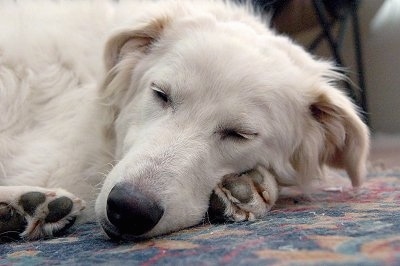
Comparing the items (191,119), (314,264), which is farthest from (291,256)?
(191,119)

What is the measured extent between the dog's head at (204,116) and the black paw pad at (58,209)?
4.0 inches

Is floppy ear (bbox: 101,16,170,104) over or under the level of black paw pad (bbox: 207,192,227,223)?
over

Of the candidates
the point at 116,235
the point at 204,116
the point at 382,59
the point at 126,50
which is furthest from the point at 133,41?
the point at 382,59

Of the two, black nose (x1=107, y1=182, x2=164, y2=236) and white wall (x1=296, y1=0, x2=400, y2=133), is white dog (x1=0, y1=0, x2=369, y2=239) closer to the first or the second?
black nose (x1=107, y1=182, x2=164, y2=236)

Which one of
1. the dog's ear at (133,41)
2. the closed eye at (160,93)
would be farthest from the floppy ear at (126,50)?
the closed eye at (160,93)

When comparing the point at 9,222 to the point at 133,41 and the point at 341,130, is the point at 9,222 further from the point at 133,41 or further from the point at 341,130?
the point at 341,130

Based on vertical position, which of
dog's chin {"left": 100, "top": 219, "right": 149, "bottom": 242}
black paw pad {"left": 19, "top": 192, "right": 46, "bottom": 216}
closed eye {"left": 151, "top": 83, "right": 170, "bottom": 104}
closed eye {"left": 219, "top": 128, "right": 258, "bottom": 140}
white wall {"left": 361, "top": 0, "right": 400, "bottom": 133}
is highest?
white wall {"left": 361, "top": 0, "right": 400, "bottom": 133}

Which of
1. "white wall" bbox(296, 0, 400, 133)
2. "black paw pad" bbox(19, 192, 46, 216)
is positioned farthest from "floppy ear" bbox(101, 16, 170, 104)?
"white wall" bbox(296, 0, 400, 133)

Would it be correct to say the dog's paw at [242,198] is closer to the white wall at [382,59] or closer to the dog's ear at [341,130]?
the dog's ear at [341,130]

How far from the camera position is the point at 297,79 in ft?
5.40

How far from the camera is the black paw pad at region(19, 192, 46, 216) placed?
4.16 ft

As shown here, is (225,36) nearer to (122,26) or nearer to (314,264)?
(122,26)

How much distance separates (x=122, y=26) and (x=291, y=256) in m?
1.16

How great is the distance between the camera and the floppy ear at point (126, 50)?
69.8 inches
